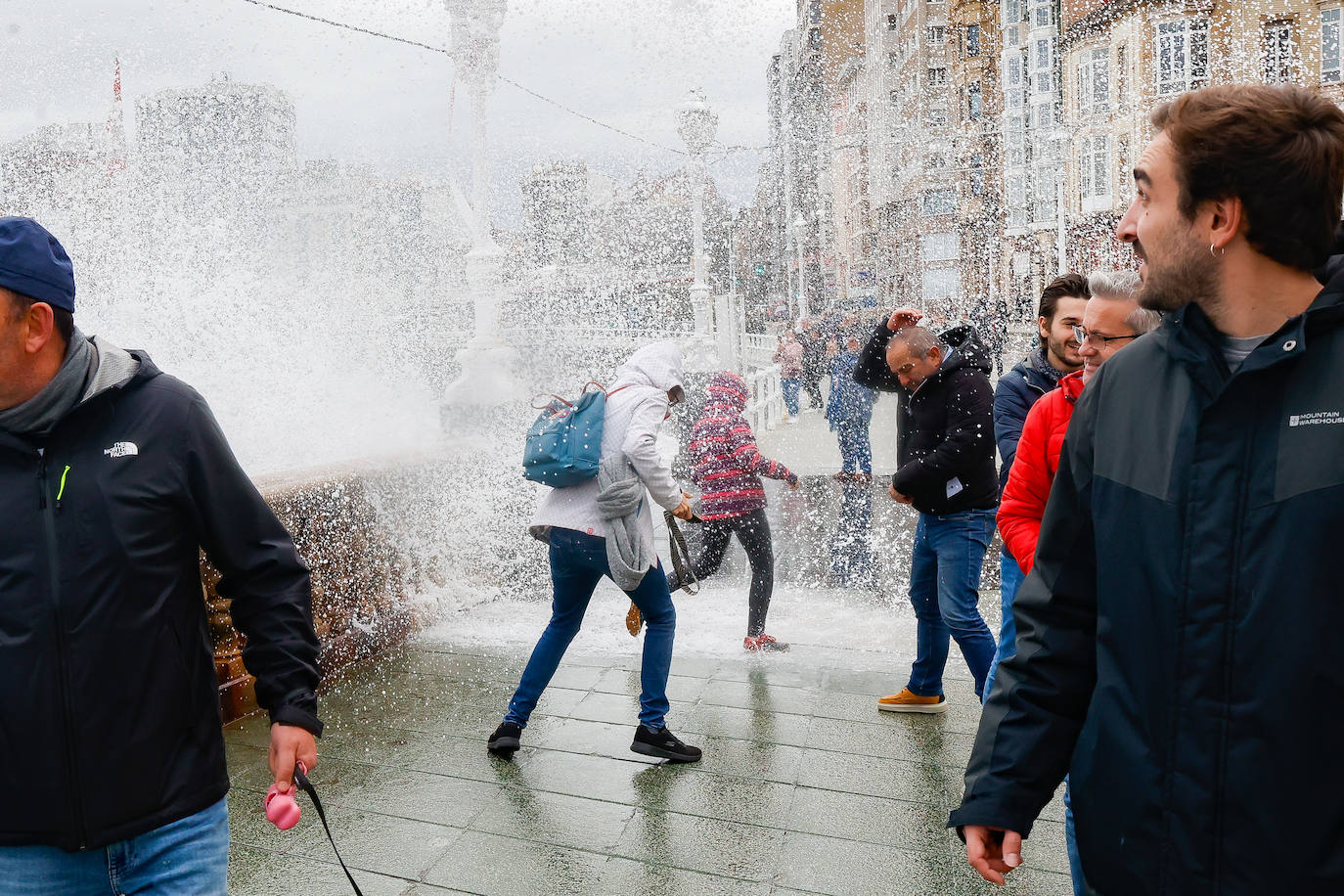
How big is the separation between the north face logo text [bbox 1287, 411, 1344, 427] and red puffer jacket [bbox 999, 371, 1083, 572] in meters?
1.49

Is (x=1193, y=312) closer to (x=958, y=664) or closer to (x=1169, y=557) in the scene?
(x=1169, y=557)

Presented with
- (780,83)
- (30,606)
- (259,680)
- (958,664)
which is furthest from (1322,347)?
(780,83)

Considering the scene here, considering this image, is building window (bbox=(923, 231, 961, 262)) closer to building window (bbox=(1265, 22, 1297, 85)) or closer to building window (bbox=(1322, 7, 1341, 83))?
building window (bbox=(1265, 22, 1297, 85))

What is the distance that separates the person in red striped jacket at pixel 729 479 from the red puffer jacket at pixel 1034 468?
273 centimetres

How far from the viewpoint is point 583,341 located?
71.6 feet

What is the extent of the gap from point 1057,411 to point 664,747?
2028 millimetres

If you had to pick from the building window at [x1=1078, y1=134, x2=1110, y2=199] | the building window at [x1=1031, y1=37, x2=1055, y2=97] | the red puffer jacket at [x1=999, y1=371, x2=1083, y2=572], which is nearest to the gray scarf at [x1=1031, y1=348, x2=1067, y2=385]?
the red puffer jacket at [x1=999, y1=371, x2=1083, y2=572]

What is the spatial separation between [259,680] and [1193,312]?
1.74 metres

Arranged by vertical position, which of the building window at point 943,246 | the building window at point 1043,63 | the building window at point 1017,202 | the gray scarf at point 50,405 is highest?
the building window at point 1043,63

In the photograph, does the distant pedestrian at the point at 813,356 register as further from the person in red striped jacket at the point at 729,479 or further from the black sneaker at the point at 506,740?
the black sneaker at the point at 506,740

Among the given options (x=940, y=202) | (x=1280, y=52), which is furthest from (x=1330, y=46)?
(x=940, y=202)

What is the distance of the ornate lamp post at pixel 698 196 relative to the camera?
1598 cm

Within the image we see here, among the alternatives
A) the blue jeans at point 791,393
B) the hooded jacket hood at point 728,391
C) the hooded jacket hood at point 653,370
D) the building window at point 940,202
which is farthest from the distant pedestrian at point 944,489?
the building window at point 940,202

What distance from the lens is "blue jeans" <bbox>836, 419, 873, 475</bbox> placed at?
1097 centimetres
